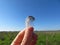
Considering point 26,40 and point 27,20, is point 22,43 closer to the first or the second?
point 26,40

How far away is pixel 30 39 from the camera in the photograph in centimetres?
139

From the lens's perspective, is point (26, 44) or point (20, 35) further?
point (20, 35)

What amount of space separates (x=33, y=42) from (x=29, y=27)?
10 cm

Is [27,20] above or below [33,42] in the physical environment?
above

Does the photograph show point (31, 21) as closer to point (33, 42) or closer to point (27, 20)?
point (27, 20)

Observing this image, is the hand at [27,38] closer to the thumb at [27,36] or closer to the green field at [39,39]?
the thumb at [27,36]

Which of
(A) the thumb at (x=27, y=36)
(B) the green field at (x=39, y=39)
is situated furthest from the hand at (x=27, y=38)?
(B) the green field at (x=39, y=39)

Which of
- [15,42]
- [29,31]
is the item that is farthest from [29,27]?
[15,42]

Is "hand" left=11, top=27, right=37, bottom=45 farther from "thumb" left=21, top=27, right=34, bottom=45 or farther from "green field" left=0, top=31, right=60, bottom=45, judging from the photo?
"green field" left=0, top=31, right=60, bottom=45

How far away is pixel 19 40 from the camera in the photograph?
1437 mm

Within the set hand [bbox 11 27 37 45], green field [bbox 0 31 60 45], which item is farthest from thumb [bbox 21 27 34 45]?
green field [bbox 0 31 60 45]

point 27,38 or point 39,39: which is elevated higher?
point 39,39

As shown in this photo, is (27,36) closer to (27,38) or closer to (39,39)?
(27,38)

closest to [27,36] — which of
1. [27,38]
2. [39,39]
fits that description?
[27,38]
